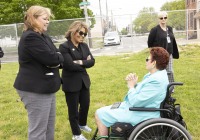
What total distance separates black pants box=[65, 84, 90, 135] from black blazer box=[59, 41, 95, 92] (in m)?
0.10

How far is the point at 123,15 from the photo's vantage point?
575 inches

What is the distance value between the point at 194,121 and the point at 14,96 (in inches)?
159

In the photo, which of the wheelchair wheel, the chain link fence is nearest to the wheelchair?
the wheelchair wheel

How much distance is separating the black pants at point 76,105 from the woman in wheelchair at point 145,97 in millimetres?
604

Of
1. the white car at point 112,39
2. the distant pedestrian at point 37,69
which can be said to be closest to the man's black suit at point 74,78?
the distant pedestrian at point 37,69

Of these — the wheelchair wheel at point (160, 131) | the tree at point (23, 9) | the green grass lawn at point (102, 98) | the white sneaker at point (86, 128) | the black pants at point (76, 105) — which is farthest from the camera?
the tree at point (23, 9)

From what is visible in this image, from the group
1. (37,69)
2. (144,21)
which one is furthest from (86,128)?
(144,21)

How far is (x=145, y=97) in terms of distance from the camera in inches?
108

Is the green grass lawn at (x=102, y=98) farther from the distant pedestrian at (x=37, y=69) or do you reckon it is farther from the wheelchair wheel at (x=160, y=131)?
the distant pedestrian at (x=37, y=69)

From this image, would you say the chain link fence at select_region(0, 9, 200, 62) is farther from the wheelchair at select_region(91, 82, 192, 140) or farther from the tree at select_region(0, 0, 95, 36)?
the wheelchair at select_region(91, 82, 192, 140)

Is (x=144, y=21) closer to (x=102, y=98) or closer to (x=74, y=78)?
(x=102, y=98)

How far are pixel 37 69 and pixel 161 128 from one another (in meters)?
1.34

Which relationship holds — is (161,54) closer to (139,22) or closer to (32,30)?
(32,30)

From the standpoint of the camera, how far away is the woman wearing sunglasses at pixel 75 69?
342cm
